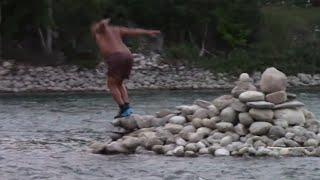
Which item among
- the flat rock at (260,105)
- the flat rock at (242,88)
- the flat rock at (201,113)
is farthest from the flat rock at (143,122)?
the flat rock at (260,105)

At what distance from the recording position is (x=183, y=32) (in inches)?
2403

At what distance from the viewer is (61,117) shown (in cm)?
2459

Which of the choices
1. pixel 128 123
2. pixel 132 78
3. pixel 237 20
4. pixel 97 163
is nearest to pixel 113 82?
pixel 128 123

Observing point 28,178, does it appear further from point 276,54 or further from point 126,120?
point 276,54

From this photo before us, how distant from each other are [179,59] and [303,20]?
12815 millimetres

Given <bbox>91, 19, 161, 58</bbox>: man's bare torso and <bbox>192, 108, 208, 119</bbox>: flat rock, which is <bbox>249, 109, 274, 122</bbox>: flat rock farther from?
<bbox>91, 19, 161, 58</bbox>: man's bare torso

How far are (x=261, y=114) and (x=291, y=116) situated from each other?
75 cm

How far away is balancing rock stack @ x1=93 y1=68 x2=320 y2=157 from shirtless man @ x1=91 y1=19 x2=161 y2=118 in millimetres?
563

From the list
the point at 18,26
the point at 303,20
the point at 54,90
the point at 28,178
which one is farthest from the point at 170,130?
the point at 303,20

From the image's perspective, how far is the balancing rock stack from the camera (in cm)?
1570

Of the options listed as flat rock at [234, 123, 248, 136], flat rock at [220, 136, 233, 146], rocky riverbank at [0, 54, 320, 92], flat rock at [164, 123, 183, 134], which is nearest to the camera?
flat rock at [220, 136, 233, 146]

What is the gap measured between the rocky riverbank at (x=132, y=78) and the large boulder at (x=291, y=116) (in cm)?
2799

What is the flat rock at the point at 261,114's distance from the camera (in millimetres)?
16578

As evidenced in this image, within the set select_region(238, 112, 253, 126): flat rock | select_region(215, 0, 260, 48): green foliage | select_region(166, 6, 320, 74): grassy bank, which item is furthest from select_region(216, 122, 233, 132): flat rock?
select_region(215, 0, 260, 48): green foliage
